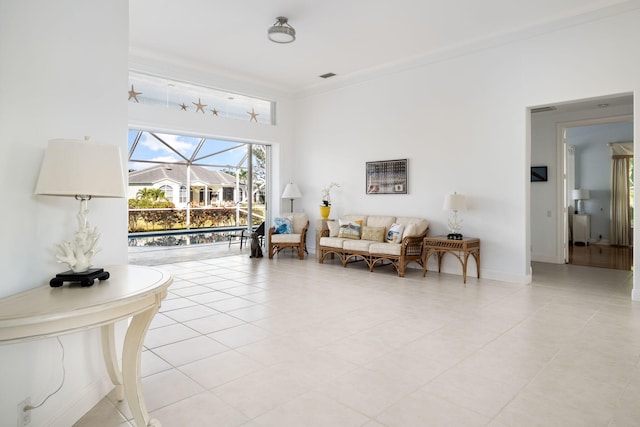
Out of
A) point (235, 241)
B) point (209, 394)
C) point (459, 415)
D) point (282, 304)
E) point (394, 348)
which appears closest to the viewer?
point (459, 415)

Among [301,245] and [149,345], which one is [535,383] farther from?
[301,245]

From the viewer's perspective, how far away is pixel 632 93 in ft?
15.4

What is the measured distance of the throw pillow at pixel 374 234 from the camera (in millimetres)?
6633

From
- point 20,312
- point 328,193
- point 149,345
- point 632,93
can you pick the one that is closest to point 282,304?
point 149,345

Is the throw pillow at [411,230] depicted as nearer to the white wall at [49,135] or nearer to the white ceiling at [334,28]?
the white ceiling at [334,28]

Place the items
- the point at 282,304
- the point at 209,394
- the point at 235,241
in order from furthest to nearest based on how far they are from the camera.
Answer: the point at 235,241 < the point at 282,304 < the point at 209,394

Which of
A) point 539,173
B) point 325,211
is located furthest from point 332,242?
point 539,173

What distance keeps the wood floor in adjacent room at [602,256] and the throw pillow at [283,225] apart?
17.8ft

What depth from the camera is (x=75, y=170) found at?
6.19 ft

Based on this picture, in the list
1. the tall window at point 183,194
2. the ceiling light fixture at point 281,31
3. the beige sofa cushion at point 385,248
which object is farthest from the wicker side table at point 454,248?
the tall window at point 183,194

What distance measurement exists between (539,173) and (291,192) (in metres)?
4.90

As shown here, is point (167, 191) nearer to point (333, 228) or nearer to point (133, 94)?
point (133, 94)

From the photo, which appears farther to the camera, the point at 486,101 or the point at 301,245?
the point at 301,245

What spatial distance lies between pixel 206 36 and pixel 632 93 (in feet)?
18.7
